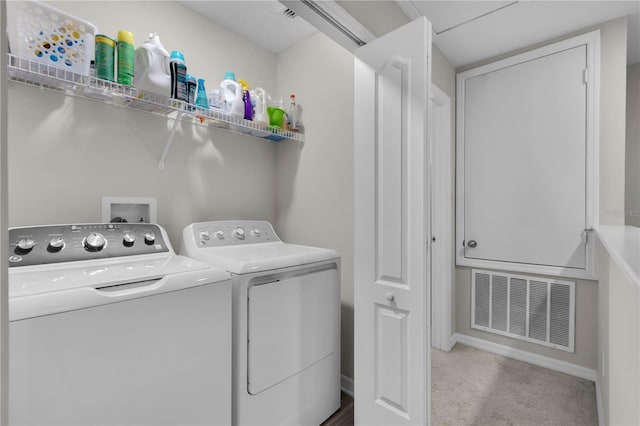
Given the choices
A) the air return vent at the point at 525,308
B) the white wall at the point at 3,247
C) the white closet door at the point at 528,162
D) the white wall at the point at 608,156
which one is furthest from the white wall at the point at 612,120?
the white wall at the point at 3,247

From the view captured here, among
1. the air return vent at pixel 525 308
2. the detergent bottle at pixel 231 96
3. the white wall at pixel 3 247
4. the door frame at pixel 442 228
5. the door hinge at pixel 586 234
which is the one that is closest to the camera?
the white wall at pixel 3 247

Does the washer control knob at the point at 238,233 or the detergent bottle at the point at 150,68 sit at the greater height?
the detergent bottle at the point at 150,68

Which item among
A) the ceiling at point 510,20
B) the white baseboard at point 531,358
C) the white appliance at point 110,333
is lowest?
the white baseboard at point 531,358

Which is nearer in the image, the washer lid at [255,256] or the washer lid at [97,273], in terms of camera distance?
the washer lid at [97,273]

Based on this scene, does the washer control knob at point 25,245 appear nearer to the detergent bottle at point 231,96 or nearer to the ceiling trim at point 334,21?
the detergent bottle at point 231,96

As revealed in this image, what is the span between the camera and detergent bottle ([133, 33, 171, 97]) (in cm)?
148

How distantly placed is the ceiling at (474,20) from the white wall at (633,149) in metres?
0.29

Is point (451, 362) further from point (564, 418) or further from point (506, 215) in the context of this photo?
point (506, 215)

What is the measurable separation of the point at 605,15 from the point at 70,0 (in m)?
3.19

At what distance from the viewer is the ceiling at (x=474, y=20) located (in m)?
1.97

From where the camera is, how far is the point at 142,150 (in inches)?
70.2

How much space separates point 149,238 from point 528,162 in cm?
271

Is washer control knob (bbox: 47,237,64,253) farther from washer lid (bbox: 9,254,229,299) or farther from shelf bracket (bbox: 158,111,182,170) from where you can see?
shelf bracket (bbox: 158,111,182,170)

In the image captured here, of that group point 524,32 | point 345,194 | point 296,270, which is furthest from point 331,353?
point 524,32
